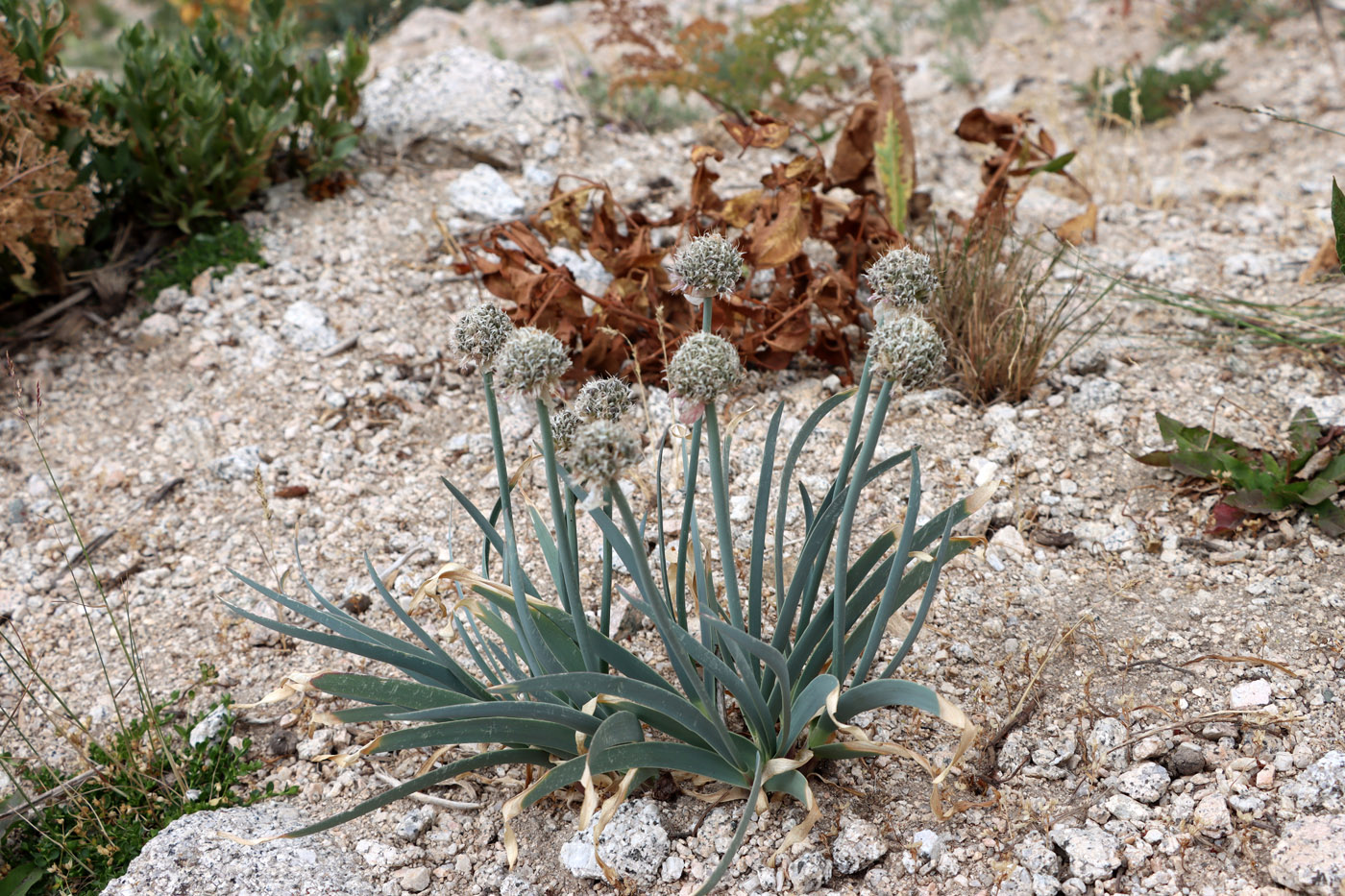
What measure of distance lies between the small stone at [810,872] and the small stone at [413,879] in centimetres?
61

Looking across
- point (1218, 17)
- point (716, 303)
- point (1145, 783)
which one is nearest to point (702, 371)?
point (1145, 783)

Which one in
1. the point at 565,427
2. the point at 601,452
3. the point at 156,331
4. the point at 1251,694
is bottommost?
the point at 1251,694

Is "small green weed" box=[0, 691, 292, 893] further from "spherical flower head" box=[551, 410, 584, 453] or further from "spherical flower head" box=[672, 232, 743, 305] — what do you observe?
"spherical flower head" box=[672, 232, 743, 305]

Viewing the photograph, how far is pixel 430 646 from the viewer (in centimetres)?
156

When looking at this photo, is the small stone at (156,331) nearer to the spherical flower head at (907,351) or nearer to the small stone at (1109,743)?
the spherical flower head at (907,351)

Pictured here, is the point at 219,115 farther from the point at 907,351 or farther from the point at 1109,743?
the point at 1109,743

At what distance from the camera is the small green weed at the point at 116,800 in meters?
1.74

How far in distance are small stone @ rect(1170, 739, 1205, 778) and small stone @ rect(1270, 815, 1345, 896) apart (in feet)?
0.54

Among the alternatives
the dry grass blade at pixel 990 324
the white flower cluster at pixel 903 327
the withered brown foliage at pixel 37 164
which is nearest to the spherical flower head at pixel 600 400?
the white flower cluster at pixel 903 327

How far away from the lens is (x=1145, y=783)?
1596 mm

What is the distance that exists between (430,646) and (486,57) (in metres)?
3.11

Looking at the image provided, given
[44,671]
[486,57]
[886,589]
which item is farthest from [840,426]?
[486,57]

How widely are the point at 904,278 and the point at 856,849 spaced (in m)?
0.89

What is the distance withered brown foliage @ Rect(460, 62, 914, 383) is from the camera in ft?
8.57
